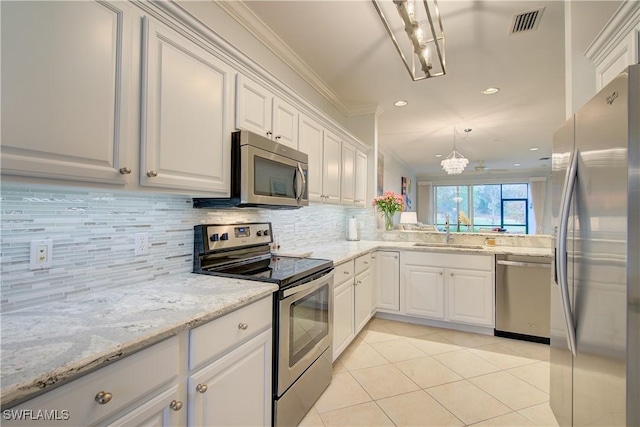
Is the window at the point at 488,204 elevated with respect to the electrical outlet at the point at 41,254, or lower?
elevated

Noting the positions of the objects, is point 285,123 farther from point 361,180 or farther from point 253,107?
point 361,180

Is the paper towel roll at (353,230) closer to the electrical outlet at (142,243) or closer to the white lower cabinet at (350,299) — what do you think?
the white lower cabinet at (350,299)

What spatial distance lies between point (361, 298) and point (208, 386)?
195 centimetres

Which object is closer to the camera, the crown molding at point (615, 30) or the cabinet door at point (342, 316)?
the crown molding at point (615, 30)

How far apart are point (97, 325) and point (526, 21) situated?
3.16m

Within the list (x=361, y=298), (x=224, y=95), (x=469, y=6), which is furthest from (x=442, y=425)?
(x=469, y=6)

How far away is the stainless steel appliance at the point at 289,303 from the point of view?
4.99 feet

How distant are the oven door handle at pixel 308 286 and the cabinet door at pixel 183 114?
66cm

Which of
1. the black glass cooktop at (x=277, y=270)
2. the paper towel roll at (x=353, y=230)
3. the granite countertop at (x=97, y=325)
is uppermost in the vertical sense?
the paper towel roll at (x=353, y=230)

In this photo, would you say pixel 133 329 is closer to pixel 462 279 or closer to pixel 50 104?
pixel 50 104

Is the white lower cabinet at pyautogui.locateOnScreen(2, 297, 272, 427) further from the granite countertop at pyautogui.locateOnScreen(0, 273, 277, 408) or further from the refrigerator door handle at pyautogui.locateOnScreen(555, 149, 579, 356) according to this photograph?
the refrigerator door handle at pyautogui.locateOnScreen(555, 149, 579, 356)

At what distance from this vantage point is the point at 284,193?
2.03 m

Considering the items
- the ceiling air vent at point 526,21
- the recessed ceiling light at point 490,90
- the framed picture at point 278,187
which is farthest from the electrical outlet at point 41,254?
the recessed ceiling light at point 490,90

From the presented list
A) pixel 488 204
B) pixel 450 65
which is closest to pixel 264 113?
pixel 450 65
